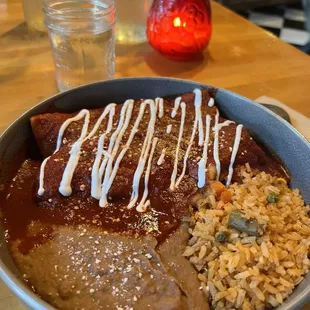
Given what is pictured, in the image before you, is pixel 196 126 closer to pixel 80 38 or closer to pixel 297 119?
pixel 297 119

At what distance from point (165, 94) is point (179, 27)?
337mm

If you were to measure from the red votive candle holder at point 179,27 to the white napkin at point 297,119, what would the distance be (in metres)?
0.31

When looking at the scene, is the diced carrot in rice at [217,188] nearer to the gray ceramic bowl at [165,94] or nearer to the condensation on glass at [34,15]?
the gray ceramic bowl at [165,94]

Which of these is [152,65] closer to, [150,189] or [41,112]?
[41,112]

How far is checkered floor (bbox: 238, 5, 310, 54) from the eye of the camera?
135 inches

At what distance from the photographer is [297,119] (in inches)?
49.8

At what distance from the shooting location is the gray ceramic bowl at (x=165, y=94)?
39.7 inches

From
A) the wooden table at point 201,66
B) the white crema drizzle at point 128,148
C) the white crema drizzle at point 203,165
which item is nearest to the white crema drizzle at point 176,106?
the white crema drizzle at point 128,148

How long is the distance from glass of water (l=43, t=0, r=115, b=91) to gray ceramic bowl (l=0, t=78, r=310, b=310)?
21 cm

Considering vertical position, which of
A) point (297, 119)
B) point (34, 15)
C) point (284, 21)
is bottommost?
point (284, 21)

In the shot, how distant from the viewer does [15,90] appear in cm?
135

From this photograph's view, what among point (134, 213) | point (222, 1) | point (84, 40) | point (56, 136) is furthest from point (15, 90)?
point (222, 1)

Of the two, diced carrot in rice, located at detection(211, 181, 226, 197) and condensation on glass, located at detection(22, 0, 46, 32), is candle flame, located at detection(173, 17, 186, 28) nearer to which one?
condensation on glass, located at detection(22, 0, 46, 32)

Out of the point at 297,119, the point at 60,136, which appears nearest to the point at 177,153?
the point at 60,136
